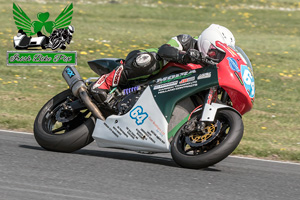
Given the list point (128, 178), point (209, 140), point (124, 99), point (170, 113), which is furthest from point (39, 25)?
point (128, 178)

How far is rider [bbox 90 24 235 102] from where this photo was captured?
611 centimetres

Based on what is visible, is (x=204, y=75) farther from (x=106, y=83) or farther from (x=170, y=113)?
(x=106, y=83)

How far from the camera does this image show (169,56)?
621 cm

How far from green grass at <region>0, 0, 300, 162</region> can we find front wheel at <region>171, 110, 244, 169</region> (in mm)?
1696

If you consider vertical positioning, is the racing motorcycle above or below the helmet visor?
below

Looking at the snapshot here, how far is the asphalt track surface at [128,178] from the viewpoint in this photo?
4941mm

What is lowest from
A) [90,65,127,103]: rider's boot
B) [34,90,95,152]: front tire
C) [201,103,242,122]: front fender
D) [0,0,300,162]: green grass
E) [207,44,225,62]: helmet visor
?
[0,0,300,162]: green grass

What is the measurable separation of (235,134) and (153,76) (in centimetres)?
131

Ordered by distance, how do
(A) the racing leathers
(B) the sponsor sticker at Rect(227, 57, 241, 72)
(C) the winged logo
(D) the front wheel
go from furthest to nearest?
1. (C) the winged logo
2. (A) the racing leathers
3. (B) the sponsor sticker at Rect(227, 57, 241, 72)
4. (D) the front wheel

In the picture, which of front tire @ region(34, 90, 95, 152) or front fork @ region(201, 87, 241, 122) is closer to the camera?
front fork @ region(201, 87, 241, 122)

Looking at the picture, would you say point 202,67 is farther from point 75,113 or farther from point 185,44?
point 75,113

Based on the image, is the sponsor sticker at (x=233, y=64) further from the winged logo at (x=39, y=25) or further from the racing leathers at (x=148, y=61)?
the winged logo at (x=39, y=25)

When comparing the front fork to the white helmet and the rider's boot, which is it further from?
the rider's boot

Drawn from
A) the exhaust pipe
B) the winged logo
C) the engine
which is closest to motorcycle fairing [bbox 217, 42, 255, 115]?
the engine
